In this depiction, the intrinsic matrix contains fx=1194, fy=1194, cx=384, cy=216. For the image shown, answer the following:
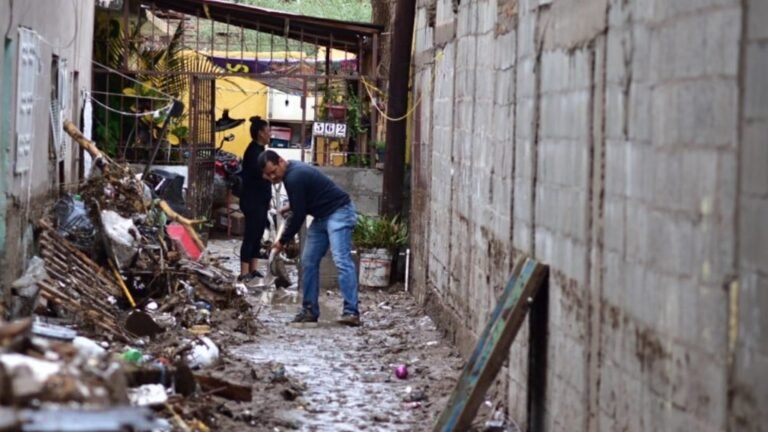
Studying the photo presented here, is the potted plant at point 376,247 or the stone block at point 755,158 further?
the potted plant at point 376,247

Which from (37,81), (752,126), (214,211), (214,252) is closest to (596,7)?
(752,126)

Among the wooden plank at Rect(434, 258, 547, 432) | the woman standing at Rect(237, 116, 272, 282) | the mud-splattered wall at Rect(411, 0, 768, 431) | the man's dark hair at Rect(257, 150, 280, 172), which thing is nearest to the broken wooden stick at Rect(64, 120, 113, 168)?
the man's dark hair at Rect(257, 150, 280, 172)

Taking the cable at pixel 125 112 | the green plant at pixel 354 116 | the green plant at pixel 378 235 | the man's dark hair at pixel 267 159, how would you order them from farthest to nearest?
1. the green plant at pixel 354 116
2. the cable at pixel 125 112
3. the green plant at pixel 378 235
4. the man's dark hair at pixel 267 159

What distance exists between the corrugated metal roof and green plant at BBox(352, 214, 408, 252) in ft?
15.8

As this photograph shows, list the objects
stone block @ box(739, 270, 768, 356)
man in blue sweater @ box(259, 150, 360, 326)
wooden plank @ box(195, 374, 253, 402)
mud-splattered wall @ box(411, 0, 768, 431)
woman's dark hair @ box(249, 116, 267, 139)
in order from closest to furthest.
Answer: stone block @ box(739, 270, 768, 356), mud-splattered wall @ box(411, 0, 768, 431), wooden plank @ box(195, 374, 253, 402), man in blue sweater @ box(259, 150, 360, 326), woman's dark hair @ box(249, 116, 267, 139)

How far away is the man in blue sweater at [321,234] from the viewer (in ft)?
39.4

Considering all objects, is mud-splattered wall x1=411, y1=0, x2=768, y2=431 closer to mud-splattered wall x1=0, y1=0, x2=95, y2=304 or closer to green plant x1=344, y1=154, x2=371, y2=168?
mud-splattered wall x1=0, y1=0, x2=95, y2=304

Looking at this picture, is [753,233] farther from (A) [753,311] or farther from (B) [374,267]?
(B) [374,267]

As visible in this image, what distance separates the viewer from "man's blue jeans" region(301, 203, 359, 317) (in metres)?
12.1

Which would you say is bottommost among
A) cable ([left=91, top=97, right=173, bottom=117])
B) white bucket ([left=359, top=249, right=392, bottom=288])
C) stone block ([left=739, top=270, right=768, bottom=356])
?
white bucket ([left=359, top=249, right=392, bottom=288])

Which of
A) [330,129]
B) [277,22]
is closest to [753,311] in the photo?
[330,129]

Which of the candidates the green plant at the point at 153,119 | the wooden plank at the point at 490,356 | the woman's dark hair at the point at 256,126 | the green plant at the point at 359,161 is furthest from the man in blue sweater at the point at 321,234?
the green plant at the point at 153,119

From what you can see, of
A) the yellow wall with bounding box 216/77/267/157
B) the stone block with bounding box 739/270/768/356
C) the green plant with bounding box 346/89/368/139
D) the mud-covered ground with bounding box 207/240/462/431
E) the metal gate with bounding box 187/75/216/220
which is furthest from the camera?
the yellow wall with bounding box 216/77/267/157

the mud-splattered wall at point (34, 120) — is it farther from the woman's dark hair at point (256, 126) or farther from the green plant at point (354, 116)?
the green plant at point (354, 116)
